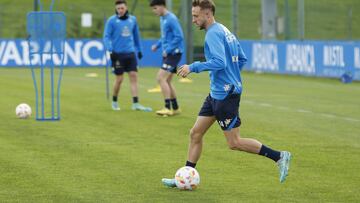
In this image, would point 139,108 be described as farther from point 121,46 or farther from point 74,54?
point 74,54

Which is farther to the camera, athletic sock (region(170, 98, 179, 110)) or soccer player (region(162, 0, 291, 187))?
athletic sock (region(170, 98, 179, 110))

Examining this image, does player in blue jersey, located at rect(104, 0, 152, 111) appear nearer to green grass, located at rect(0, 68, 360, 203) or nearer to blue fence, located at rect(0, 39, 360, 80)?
green grass, located at rect(0, 68, 360, 203)

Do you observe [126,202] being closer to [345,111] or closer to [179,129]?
[179,129]

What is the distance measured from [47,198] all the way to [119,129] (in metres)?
6.87

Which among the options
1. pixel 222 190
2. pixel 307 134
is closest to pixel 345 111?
pixel 307 134

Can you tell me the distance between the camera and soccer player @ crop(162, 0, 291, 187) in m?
9.94

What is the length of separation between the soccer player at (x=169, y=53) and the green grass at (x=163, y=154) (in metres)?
0.37

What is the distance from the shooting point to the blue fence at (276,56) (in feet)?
105

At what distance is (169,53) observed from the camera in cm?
1923

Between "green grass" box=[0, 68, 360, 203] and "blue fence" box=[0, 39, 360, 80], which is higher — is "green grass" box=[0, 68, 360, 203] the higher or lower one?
the higher one

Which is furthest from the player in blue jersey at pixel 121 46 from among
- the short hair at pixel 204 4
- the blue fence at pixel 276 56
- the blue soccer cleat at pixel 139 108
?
the blue fence at pixel 276 56

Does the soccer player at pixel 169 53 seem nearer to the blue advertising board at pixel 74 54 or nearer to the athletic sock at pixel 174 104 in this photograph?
the athletic sock at pixel 174 104

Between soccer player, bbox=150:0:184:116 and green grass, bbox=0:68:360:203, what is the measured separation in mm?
369

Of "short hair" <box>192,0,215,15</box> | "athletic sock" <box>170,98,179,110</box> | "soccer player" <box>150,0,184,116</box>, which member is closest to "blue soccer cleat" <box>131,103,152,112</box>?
"soccer player" <box>150,0,184,116</box>
